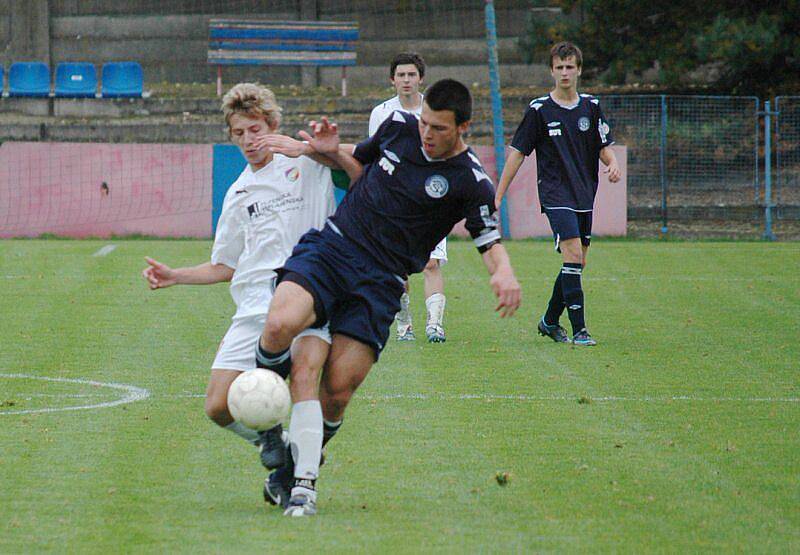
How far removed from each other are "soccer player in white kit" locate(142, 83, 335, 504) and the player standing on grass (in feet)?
1.04

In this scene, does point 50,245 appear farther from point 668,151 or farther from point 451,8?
point 451,8

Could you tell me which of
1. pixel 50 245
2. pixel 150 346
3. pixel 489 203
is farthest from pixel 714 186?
pixel 489 203

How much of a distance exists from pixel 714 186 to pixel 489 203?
18207 mm

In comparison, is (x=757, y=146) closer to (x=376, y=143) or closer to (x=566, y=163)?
(x=566, y=163)

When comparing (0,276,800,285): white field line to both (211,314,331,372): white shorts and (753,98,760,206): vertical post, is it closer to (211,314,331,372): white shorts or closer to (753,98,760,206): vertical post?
(753,98,760,206): vertical post

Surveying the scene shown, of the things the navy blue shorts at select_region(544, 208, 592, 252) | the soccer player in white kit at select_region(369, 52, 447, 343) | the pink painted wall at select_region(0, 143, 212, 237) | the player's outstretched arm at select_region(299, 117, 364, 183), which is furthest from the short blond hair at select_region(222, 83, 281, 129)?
the pink painted wall at select_region(0, 143, 212, 237)

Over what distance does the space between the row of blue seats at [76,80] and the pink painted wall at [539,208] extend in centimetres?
870

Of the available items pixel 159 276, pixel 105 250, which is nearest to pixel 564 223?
pixel 159 276

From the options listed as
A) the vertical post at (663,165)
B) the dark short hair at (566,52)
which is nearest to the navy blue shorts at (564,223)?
the dark short hair at (566,52)

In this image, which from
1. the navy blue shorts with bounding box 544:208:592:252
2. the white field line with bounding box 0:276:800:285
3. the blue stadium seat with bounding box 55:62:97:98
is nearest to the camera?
the navy blue shorts with bounding box 544:208:592:252

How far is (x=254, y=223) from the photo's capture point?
584cm

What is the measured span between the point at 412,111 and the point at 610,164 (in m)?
1.66

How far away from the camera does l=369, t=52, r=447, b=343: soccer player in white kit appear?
33.0 feet

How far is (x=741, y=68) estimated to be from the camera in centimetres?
2403
